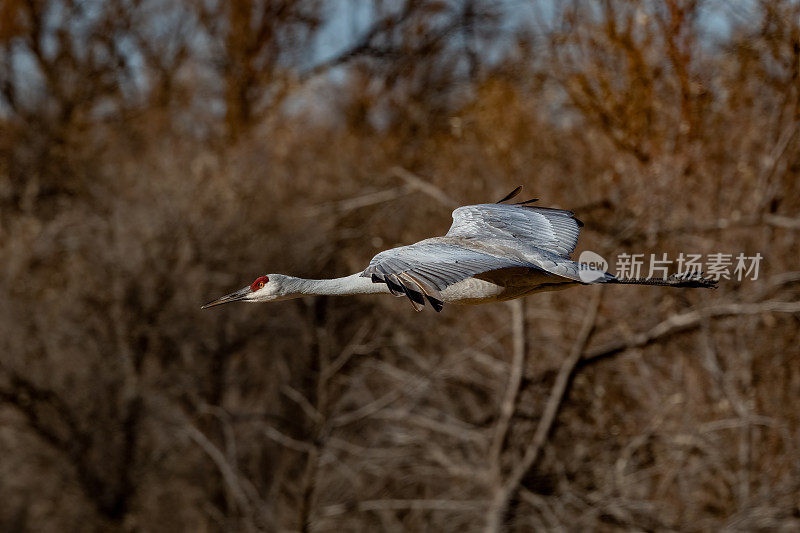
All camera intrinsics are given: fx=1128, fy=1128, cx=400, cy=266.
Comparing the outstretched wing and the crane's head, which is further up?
the outstretched wing

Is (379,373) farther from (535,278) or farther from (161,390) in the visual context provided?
(535,278)

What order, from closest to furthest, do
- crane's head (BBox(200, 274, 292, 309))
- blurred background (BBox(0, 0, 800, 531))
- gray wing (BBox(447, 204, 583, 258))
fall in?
1. crane's head (BBox(200, 274, 292, 309))
2. gray wing (BBox(447, 204, 583, 258))
3. blurred background (BBox(0, 0, 800, 531))

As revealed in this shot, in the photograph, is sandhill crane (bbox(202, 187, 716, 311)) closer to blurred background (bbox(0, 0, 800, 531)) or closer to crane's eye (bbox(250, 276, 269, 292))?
crane's eye (bbox(250, 276, 269, 292))

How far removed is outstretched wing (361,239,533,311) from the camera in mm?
5184

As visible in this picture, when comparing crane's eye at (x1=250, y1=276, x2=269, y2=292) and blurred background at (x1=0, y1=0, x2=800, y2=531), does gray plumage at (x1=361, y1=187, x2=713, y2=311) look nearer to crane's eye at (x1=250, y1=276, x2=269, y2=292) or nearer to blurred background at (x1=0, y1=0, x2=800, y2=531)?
crane's eye at (x1=250, y1=276, x2=269, y2=292)

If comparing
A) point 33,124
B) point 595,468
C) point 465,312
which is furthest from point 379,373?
point 33,124

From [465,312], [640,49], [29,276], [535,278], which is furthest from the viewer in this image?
[29,276]

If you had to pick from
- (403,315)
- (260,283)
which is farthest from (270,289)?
(403,315)

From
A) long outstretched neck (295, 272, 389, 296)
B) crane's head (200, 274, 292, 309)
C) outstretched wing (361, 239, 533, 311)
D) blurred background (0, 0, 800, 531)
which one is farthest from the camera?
blurred background (0, 0, 800, 531)

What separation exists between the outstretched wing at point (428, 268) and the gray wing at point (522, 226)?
33.9 inches

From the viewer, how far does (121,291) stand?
17.6 meters

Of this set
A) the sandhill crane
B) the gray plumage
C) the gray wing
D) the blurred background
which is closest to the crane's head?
the sandhill crane

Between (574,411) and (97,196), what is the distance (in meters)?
10.8

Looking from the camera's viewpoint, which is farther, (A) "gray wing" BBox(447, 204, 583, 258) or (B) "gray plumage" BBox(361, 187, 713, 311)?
(A) "gray wing" BBox(447, 204, 583, 258)
